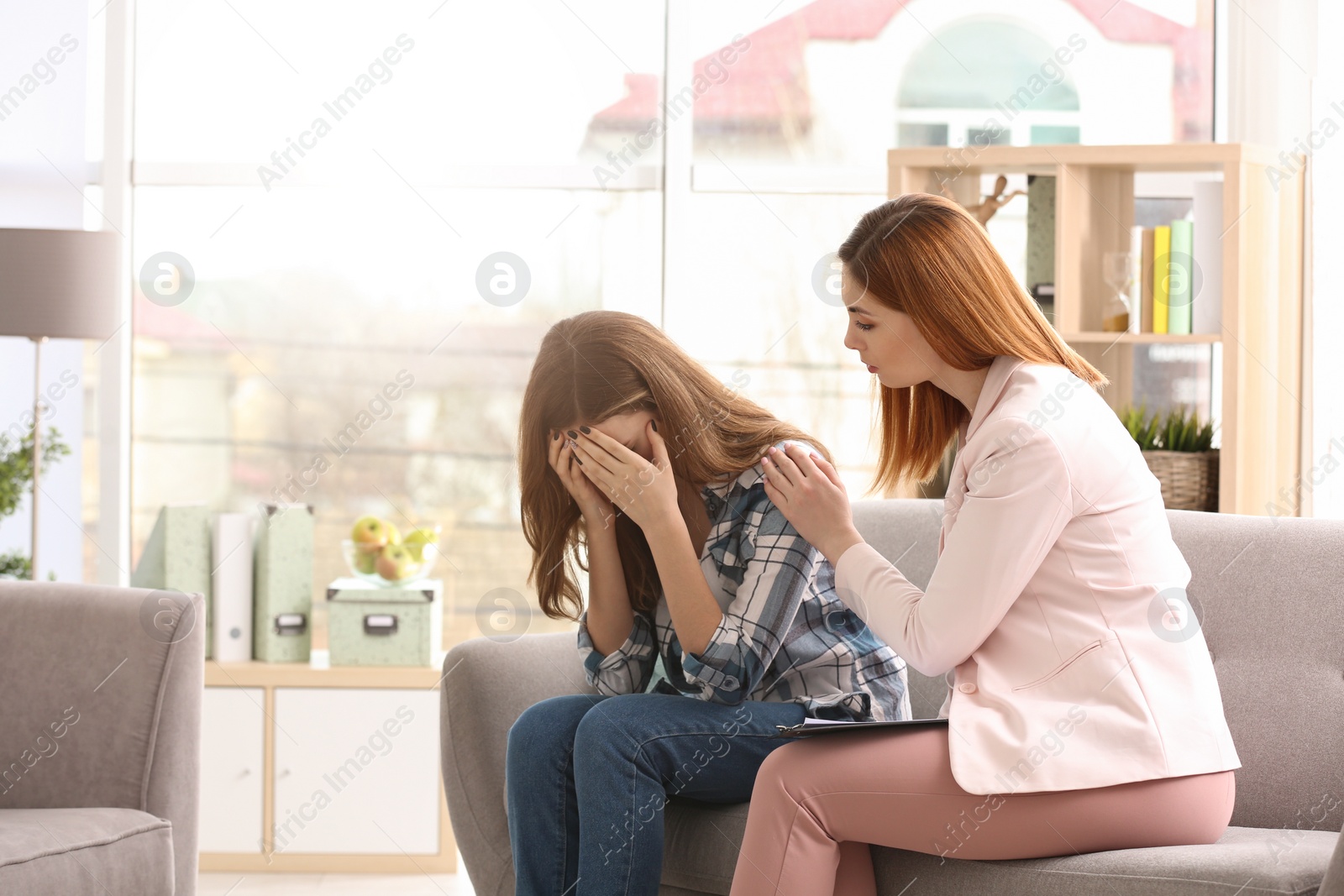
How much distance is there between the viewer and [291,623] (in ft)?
9.71

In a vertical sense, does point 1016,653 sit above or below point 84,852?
above

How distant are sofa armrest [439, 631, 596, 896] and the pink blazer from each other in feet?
2.19

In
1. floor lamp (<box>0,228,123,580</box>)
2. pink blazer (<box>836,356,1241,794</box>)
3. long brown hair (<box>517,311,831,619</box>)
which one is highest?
floor lamp (<box>0,228,123,580</box>)

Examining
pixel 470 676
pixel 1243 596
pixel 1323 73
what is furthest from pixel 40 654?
pixel 1323 73

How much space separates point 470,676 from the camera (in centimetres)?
182

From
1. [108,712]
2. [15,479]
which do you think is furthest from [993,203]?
[15,479]

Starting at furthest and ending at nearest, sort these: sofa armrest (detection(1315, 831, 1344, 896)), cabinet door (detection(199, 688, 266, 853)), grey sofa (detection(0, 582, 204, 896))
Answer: cabinet door (detection(199, 688, 266, 853))
grey sofa (detection(0, 582, 204, 896))
sofa armrest (detection(1315, 831, 1344, 896))

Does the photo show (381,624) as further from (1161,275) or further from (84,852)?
(1161,275)

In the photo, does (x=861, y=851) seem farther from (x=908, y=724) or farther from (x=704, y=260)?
(x=704, y=260)

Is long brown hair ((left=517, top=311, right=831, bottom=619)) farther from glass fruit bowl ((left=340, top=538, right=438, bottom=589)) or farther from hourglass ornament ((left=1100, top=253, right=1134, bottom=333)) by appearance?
glass fruit bowl ((left=340, top=538, right=438, bottom=589))

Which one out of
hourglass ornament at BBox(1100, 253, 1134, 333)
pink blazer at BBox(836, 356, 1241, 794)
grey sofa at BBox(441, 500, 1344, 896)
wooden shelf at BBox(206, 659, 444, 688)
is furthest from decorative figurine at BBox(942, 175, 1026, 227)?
wooden shelf at BBox(206, 659, 444, 688)

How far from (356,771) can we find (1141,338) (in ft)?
6.45

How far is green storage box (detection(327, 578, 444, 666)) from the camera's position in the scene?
294 centimetres

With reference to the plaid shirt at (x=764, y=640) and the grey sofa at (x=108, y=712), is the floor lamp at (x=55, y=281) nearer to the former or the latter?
the grey sofa at (x=108, y=712)
